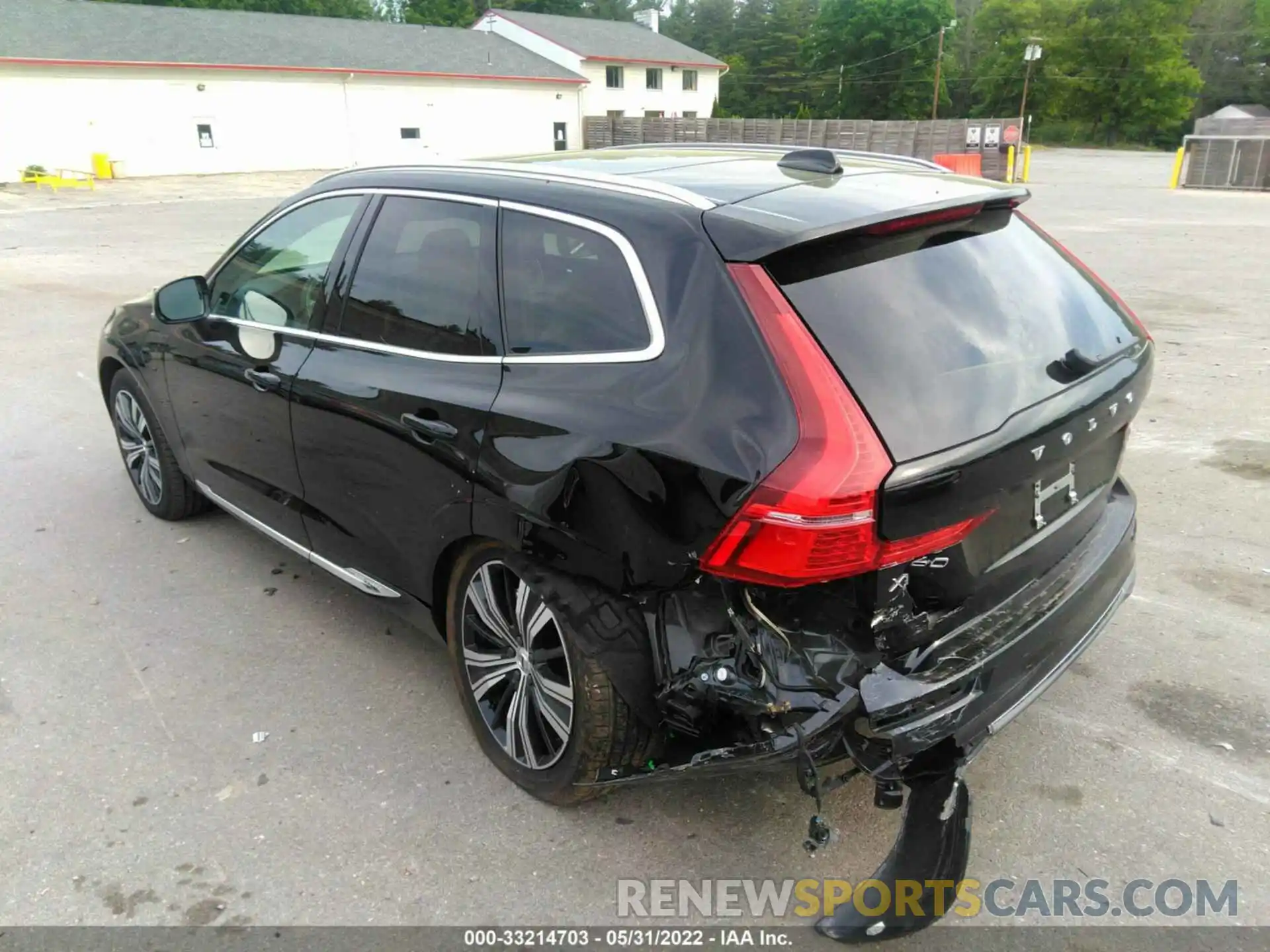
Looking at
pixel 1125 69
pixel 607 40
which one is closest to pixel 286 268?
pixel 607 40

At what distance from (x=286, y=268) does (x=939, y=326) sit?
2.55 meters

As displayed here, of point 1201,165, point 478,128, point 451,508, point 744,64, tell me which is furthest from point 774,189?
point 744,64

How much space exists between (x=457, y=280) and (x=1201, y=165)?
99.1 feet

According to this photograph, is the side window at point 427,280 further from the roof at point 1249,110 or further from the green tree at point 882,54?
the roof at point 1249,110

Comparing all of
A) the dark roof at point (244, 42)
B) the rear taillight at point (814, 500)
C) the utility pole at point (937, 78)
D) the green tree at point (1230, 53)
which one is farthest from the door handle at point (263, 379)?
the green tree at point (1230, 53)

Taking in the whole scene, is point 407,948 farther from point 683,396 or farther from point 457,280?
point 457,280

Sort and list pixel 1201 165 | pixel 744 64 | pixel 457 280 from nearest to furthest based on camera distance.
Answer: pixel 457 280, pixel 1201 165, pixel 744 64

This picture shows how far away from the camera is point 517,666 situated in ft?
9.28

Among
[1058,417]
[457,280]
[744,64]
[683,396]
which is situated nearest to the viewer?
[683,396]

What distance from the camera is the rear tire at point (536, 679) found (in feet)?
8.21


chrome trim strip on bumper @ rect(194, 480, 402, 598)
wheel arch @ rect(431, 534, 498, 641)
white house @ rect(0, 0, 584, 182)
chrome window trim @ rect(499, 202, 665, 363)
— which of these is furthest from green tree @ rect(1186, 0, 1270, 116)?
wheel arch @ rect(431, 534, 498, 641)

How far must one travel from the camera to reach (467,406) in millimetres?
2689

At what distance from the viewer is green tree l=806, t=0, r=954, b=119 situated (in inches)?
2854
